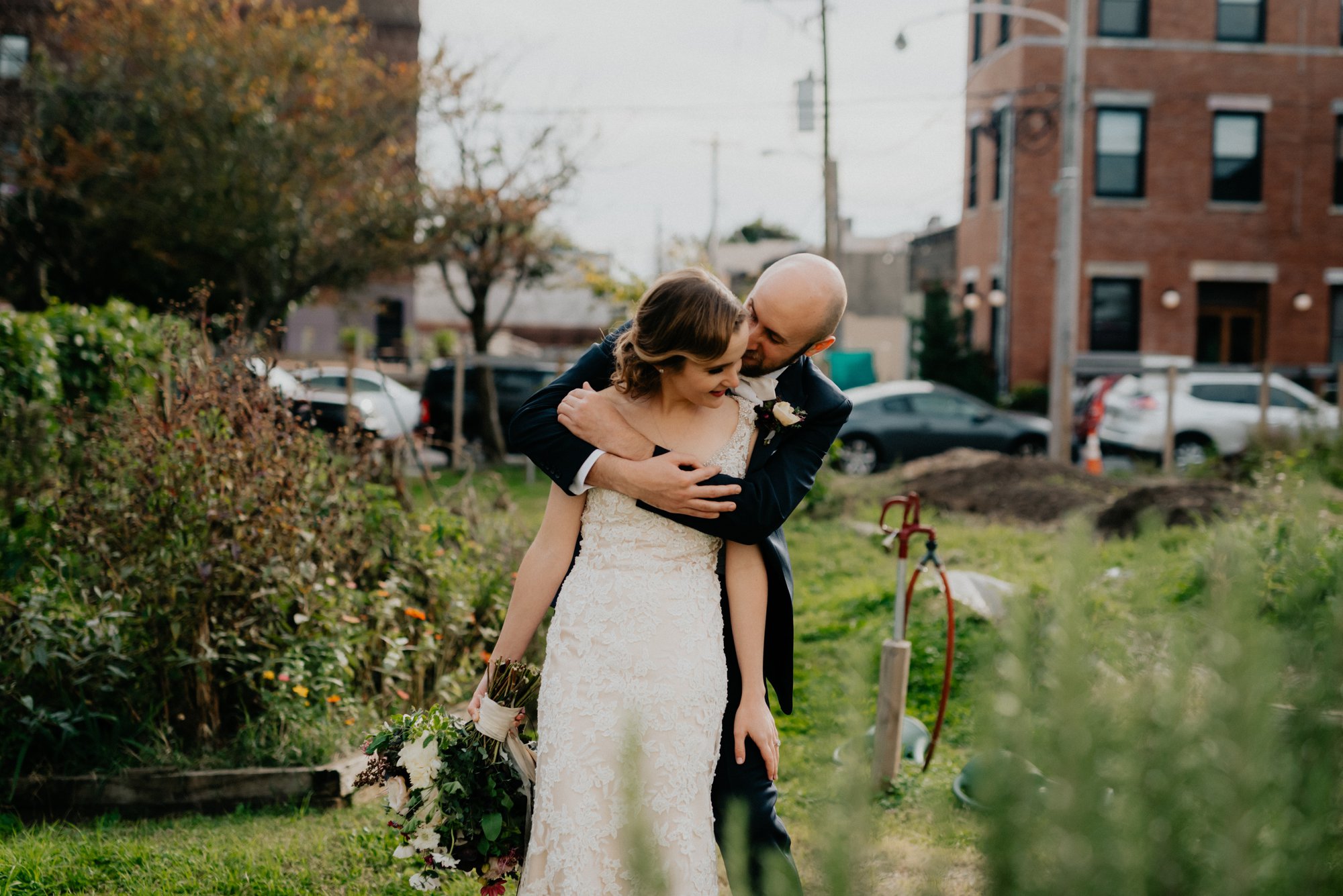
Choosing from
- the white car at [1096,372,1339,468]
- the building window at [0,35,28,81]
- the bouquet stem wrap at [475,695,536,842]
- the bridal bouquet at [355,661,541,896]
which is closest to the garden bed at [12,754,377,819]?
the bridal bouquet at [355,661,541,896]

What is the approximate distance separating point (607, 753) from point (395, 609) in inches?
117

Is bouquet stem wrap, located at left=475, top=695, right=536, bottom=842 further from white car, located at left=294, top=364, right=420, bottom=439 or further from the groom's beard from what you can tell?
white car, located at left=294, top=364, right=420, bottom=439

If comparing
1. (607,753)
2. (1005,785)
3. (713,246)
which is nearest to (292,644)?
(607,753)

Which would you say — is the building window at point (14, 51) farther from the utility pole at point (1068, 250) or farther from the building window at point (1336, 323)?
the building window at point (1336, 323)

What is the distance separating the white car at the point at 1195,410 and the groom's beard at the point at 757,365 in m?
15.3

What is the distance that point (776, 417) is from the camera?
2.72 meters

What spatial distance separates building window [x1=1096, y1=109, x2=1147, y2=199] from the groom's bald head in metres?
23.6

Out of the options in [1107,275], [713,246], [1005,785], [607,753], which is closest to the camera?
[1005,785]

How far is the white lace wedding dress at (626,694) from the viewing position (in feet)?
8.21

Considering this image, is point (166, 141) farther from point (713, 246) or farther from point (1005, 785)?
point (713, 246)

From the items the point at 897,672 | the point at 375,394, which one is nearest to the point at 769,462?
the point at 897,672

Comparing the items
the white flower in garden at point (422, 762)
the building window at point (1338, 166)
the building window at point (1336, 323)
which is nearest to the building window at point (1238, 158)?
the building window at point (1338, 166)

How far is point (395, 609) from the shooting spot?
17.3 feet

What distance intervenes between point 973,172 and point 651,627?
26.5 meters
